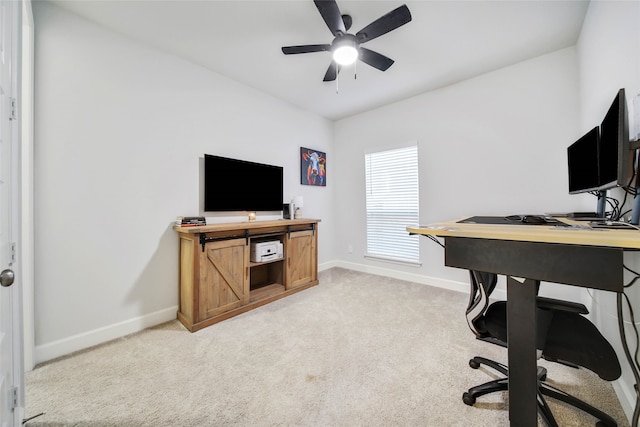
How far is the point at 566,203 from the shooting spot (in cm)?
245

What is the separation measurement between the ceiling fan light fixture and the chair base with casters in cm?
243

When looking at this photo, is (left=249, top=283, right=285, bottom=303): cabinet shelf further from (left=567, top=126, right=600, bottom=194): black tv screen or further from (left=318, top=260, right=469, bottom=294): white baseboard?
(left=567, top=126, right=600, bottom=194): black tv screen

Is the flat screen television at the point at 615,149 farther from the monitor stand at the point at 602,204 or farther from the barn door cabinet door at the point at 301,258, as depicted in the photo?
the barn door cabinet door at the point at 301,258

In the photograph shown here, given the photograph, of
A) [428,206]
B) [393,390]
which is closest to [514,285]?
[393,390]

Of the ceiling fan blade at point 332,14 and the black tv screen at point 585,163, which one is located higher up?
the ceiling fan blade at point 332,14

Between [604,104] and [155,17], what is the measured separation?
3506 mm

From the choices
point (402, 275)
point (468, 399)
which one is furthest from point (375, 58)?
point (402, 275)

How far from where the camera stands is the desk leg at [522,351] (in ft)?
3.23

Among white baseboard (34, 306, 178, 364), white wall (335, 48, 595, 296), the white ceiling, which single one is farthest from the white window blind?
white baseboard (34, 306, 178, 364)

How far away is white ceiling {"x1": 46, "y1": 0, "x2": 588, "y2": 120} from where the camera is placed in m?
1.89

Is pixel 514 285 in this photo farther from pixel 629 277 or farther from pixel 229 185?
pixel 229 185

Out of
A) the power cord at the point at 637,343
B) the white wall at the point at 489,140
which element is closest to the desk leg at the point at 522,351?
the power cord at the point at 637,343

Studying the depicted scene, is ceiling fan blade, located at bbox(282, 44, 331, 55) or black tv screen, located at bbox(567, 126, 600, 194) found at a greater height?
ceiling fan blade, located at bbox(282, 44, 331, 55)

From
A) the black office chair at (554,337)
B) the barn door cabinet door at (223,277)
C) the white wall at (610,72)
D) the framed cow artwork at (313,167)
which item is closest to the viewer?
the black office chair at (554,337)
